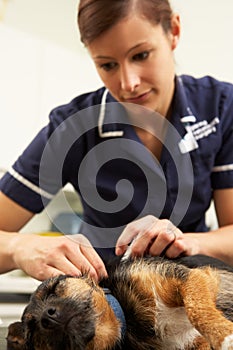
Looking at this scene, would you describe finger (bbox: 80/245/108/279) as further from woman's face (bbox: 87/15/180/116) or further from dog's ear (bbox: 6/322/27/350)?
woman's face (bbox: 87/15/180/116)

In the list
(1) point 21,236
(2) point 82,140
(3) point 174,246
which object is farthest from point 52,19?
(3) point 174,246

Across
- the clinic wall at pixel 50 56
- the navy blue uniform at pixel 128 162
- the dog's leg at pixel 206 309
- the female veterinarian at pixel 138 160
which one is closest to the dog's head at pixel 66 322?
the dog's leg at pixel 206 309

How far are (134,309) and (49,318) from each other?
185 mm

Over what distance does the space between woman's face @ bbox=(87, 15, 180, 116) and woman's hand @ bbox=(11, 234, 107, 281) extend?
0.40 metres

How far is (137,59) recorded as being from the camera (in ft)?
3.88

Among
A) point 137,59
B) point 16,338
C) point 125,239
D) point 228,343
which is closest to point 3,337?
point 16,338

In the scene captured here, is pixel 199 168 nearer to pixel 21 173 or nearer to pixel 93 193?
pixel 93 193

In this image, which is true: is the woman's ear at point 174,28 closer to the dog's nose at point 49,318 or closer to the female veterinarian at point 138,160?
the female veterinarian at point 138,160

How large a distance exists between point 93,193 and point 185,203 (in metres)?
0.25

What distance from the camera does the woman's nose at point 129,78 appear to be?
1.17 metres

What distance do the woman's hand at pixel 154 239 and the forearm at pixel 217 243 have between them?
122 mm

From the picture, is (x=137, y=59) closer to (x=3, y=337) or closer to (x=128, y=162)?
(x=128, y=162)

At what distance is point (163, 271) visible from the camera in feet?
3.29

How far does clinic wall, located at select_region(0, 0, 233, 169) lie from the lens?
2.65m
